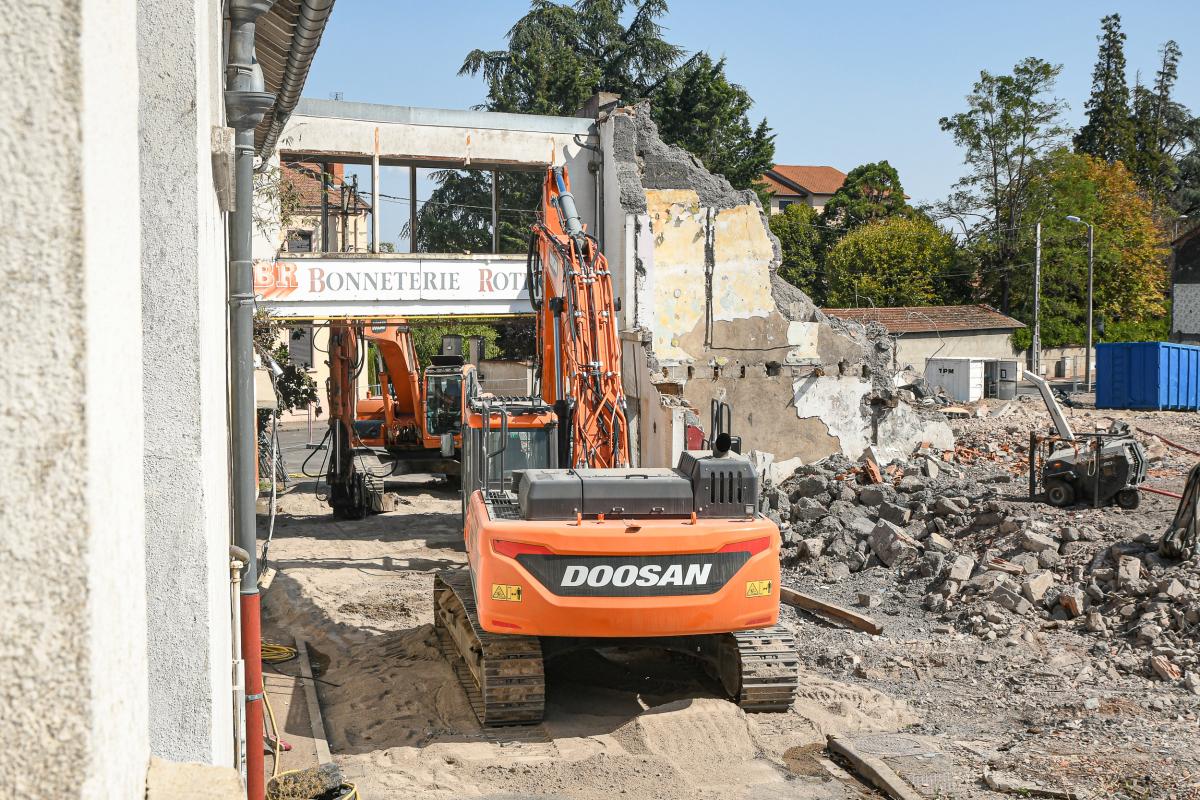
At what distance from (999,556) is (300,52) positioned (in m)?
9.83

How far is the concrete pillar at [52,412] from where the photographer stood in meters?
1.52

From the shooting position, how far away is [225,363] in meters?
5.92

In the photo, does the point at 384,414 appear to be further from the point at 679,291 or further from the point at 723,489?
the point at 723,489

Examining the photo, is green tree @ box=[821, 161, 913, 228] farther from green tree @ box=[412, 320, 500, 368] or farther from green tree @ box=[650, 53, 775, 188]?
green tree @ box=[412, 320, 500, 368]

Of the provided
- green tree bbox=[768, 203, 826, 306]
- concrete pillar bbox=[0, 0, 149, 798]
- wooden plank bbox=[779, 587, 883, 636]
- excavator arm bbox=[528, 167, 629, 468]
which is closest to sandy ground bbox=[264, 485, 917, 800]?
wooden plank bbox=[779, 587, 883, 636]

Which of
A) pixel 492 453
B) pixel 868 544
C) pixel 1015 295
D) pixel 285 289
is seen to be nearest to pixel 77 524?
pixel 492 453

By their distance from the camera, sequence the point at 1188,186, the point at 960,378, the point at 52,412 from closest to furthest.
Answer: the point at 52,412, the point at 960,378, the point at 1188,186

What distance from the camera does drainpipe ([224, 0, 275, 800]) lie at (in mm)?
5613

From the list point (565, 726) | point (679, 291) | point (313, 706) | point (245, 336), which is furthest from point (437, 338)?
point (245, 336)

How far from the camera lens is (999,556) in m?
14.0

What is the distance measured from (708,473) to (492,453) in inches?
110

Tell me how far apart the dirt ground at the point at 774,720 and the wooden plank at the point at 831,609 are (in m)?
0.21

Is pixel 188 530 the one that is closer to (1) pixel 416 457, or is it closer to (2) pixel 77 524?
(2) pixel 77 524

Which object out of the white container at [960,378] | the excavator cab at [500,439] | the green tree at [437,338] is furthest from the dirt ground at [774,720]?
the green tree at [437,338]
